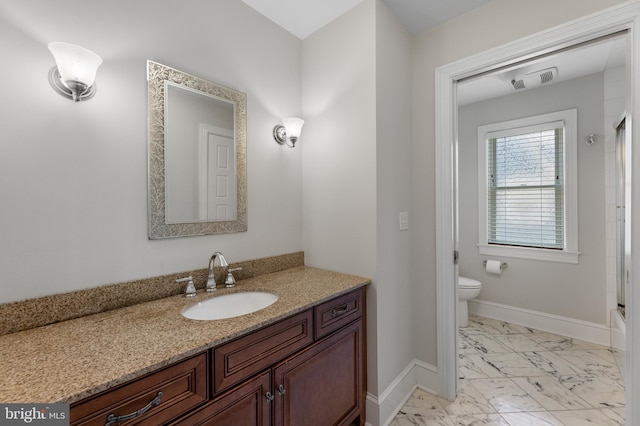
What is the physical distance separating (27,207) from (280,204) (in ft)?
4.04

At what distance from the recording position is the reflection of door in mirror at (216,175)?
1.55m

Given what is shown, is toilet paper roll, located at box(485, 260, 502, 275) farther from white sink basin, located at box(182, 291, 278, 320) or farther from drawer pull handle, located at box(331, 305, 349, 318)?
white sink basin, located at box(182, 291, 278, 320)

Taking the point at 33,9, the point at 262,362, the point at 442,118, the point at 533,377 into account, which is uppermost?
the point at 33,9

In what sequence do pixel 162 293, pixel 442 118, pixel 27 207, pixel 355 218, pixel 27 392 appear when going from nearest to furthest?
pixel 27 392
pixel 27 207
pixel 162 293
pixel 355 218
pixel 442 118

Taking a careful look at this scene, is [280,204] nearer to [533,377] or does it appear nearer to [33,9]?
[33,9]

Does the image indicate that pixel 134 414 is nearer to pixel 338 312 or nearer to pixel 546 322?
pixel 338 312

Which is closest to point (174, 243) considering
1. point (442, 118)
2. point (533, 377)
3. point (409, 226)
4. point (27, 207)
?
point (27, 207)

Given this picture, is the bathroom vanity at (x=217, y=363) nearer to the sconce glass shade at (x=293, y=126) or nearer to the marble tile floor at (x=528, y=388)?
the marble tile floor at (x=528, y=388)

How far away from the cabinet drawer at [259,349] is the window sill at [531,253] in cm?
279

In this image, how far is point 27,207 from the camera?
3.38 ft

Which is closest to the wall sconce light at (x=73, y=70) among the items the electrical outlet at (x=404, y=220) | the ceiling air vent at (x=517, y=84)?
the electrical outlet at (x=404, y=220)

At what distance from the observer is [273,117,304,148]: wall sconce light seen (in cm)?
189

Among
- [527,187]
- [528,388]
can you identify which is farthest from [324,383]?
[527,187]

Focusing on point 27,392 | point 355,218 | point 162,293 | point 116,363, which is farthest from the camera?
point 355,218
